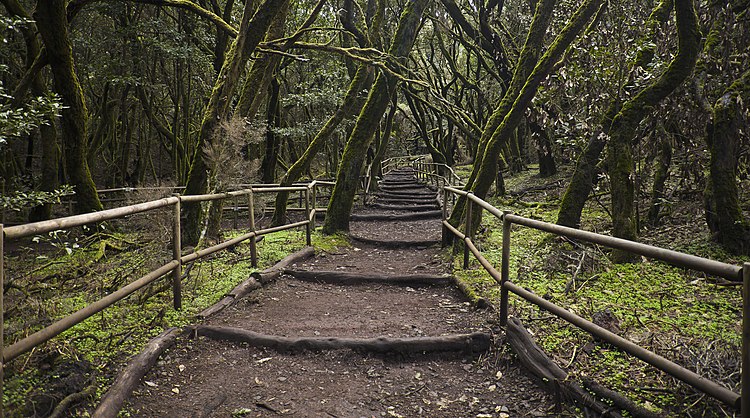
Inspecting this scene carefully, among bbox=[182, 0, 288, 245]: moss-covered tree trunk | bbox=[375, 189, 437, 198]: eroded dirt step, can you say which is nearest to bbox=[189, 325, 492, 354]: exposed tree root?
bbox=[182, 0, 288, 245]: moss-covered tree trunk

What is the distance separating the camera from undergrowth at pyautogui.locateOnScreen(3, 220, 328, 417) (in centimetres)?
269

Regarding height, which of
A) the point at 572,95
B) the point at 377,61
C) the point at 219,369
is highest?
the point at 377,61

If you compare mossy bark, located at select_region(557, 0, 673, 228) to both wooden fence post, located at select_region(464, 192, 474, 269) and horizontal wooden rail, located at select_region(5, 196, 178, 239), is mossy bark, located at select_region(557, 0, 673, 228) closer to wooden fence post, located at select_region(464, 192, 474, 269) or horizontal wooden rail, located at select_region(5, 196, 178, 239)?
wooden fence post, located at select_region(464, 192, 474, 269)

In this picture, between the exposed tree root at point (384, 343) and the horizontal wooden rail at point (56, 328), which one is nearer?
the horizontal wooden rail at point (56, 328)

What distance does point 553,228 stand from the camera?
10.6ft

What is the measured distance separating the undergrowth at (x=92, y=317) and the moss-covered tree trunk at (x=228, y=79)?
0.91 meters

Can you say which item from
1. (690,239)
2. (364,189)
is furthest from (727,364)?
(364,189)

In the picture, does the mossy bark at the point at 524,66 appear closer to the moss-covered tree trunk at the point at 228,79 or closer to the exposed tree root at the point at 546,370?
the moss-covered tree trunk at the point at 228,79

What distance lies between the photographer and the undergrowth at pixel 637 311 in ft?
8.82

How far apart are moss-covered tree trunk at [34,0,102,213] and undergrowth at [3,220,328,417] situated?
8.57 ft

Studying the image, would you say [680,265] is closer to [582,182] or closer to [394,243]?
[582,182]

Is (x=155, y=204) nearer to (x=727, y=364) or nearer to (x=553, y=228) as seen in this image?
(x=553, y=228)

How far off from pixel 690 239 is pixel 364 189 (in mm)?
10366

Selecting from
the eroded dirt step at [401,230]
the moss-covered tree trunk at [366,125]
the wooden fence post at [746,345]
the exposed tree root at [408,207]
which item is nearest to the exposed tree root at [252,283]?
the moss-covered tree trunk at [366,125]
